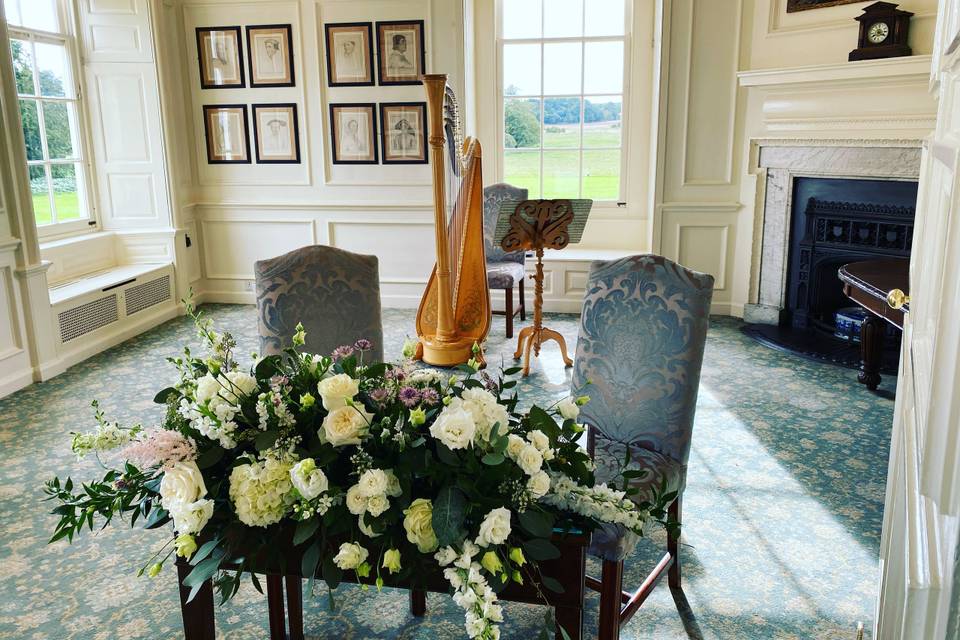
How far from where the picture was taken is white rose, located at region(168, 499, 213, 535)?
1288mm

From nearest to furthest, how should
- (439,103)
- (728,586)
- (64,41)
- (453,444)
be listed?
1. (453,444)
2. (728,586)
3. (439,103)
4. (64,41)

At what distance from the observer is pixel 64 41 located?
17.8ft

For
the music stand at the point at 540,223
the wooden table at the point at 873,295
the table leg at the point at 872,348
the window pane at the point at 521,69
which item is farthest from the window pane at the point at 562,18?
the table leg at the point at 872,348

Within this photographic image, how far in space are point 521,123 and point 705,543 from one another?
13.7 feet

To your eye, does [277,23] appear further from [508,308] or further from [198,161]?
[508,308]

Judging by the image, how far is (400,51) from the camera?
5.71 metres

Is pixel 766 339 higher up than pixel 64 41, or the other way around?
pixel 64 41

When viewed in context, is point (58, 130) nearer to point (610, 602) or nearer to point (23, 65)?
point (23, 65)

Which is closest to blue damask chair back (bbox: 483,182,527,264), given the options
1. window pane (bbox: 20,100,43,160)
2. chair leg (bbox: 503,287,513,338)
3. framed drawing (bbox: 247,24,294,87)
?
chair leg (bbox: 503,287,513,338)

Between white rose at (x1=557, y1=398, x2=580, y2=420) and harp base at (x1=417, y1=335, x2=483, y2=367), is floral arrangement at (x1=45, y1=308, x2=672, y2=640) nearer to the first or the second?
white rose at (x1=557, y1=398, x2=580, y2=420)

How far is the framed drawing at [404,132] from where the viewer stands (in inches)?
229

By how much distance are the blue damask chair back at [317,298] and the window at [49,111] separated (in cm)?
320

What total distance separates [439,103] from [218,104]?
300cm

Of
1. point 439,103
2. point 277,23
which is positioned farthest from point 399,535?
point 277,23
